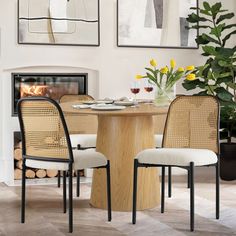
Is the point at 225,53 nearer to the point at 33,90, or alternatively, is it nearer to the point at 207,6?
the point at 207,6

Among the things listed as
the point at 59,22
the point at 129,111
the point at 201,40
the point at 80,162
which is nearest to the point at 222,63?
the point at 201,40

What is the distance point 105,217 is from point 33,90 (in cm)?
191

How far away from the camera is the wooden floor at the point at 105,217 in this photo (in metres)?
3.65

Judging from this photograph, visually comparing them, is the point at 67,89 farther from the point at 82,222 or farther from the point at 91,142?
the point at 82,222

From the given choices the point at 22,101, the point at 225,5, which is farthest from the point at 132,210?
the point at 225,5

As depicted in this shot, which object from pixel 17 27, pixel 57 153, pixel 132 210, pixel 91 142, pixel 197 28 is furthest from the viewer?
pixel 197 28

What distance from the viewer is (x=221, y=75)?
5.59 m

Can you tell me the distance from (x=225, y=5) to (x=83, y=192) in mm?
2655

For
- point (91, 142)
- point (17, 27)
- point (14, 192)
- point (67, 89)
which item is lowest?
point (14, 192)

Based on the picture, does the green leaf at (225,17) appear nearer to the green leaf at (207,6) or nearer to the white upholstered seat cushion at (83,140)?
the green leaf at (207,6)

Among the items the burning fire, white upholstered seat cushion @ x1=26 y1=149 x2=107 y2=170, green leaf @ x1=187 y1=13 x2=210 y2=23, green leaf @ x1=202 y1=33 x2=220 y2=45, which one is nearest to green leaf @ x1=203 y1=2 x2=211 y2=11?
green leaf @ x1=187 y1=13 x2=210 y2=23

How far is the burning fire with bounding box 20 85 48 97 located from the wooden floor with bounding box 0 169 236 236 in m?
0.98

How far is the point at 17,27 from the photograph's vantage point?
17.5 ft

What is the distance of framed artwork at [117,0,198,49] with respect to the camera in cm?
567
